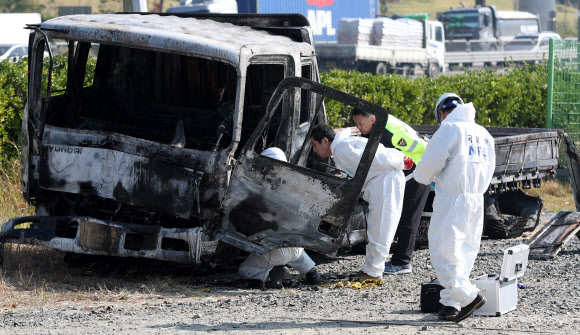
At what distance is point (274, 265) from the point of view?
7.30 metres

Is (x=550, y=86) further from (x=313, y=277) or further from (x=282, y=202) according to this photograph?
(x=282, y=202)

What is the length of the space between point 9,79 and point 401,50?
22880 mm

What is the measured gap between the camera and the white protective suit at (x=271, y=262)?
727 centimetres

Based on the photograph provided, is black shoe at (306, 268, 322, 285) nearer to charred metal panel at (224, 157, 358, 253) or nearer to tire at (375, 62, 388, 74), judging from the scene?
charred metal panel at (224, 157, 358, 253)

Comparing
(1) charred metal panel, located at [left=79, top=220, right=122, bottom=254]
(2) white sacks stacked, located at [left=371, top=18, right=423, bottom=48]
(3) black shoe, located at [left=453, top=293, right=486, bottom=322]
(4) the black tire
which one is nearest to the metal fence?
(4) the black tire

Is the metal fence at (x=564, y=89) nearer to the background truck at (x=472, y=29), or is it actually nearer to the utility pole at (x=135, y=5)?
the utility pole at (x=135, y=5)

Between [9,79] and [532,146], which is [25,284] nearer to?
[9,79]

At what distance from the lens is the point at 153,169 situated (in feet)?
22.8

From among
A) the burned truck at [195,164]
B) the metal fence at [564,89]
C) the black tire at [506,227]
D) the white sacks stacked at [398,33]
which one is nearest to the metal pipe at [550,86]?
the metal fence at [564,89]

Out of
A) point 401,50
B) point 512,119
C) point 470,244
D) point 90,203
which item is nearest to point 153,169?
point 90,203

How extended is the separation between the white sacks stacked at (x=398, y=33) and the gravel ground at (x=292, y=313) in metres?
24.4

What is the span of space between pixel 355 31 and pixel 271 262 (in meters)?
24.4

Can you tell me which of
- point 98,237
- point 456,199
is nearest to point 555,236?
point 456,199

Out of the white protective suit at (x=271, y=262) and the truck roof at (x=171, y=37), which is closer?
the truck roof at (x=171, y=37)
